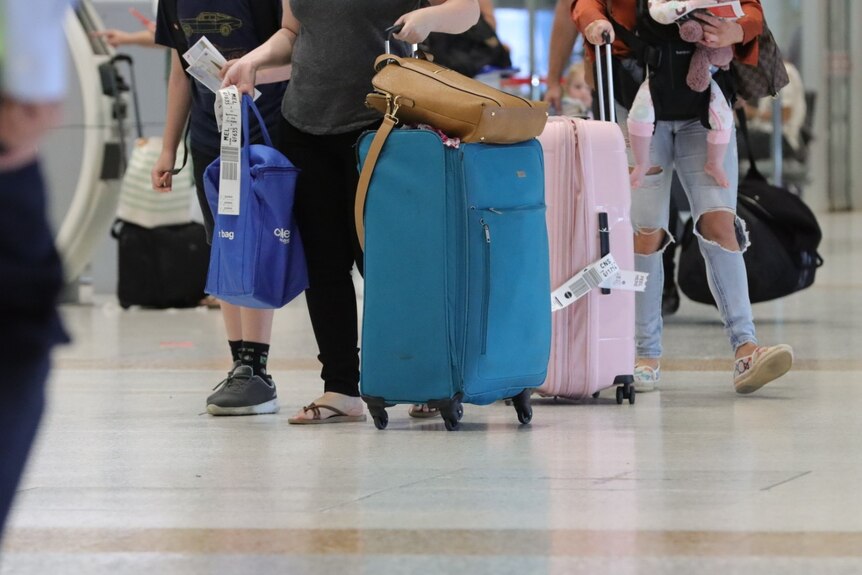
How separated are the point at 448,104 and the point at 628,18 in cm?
108

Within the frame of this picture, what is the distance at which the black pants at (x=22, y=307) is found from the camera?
1380 millimetres

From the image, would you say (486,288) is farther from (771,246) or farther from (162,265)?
(162,265)

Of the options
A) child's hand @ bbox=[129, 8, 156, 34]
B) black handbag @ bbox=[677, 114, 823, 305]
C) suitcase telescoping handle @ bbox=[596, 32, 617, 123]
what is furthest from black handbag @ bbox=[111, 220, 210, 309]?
suitcase telescoping handle @ bbox=[596, 32, 617, 123]

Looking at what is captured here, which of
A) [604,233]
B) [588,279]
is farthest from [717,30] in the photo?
[588,279]

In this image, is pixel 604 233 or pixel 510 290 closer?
pixel 510 290

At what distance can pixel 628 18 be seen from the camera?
168 inches

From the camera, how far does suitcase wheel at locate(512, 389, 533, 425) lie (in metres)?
3.64

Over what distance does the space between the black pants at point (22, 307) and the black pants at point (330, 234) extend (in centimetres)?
220

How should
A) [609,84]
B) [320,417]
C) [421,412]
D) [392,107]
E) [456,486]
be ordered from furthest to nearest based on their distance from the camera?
[609,84], [421,412], [320,417], [392,107], [456,486]

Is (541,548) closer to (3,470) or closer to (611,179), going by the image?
(3,470)

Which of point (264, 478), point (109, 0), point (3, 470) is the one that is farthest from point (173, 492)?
point (109, 0)

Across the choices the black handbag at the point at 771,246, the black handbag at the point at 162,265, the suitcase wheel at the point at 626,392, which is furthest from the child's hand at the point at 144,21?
the suitcase wheel at the point at 626,392

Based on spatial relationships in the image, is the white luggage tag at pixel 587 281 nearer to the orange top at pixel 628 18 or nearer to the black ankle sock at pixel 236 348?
the orange top at pixel 628 18

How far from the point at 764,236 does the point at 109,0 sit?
426 centimetres
